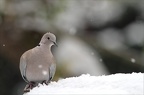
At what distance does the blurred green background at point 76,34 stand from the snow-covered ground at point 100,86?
2.50m

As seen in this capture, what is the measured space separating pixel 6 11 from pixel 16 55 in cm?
51

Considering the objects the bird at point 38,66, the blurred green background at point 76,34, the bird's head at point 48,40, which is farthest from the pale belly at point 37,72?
the blurred green background at point 76,34

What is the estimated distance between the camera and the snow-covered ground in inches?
76.7

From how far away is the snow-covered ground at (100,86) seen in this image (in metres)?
1.95

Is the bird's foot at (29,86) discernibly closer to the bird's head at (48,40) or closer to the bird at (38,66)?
the bird at (38,66)

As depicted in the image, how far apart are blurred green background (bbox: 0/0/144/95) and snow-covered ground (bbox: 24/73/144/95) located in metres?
2.50

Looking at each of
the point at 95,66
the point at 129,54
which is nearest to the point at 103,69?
the point at 95,66

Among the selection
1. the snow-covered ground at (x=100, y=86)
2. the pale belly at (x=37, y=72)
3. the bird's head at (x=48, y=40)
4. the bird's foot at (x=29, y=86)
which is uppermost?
the bird's head at (x=48, y=40)

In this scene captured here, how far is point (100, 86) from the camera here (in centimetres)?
211

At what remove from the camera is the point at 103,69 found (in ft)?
17.0

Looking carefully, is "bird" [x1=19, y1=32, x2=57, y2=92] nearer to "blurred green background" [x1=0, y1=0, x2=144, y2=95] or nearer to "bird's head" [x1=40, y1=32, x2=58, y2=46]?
"bird's head" [x1=40, y1=32, x2=58, y2=46]

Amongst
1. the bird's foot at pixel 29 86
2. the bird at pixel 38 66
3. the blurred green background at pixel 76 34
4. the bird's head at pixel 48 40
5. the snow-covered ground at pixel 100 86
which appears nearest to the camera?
the snow-covered ground at pixel 100 86

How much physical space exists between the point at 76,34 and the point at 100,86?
3609 millimetres

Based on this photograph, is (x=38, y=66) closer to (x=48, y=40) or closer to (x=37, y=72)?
(x=37, y=72)
